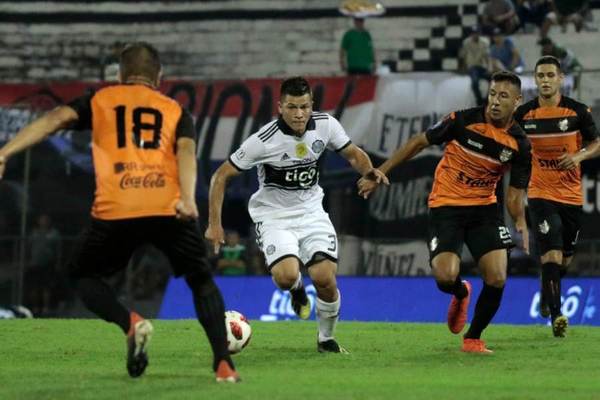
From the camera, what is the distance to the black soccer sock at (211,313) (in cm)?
967

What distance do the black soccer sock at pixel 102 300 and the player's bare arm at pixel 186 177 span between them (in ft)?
2.89

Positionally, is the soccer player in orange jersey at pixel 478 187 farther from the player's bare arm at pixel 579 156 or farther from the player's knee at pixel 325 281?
the player's bare arm at pixel 579 156

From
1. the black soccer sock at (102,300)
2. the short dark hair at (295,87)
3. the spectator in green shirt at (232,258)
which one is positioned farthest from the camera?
the spectator in green shirt at (232,258)

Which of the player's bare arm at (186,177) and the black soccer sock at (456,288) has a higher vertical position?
the player's bare arm at (186,177)

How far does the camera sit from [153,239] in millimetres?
9781

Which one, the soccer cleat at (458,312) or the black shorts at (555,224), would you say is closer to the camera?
the soccer cleat at (458,312)

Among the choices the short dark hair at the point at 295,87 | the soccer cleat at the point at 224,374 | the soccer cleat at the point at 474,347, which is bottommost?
the soccer cleat at the point at 474,347

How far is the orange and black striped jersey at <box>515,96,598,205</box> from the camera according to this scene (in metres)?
15.4

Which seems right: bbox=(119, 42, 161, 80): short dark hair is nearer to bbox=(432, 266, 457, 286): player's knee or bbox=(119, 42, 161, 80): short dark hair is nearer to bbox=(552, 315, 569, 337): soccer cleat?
bbox=(432, 266, 457, 286): player's knee

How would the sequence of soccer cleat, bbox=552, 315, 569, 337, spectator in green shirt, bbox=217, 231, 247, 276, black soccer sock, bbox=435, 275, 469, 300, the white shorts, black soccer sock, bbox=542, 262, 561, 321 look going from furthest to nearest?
spectator in green shirt, bbox=217, 231, 247, 276
black soccer sock, bbox=542, 262, 561, 321
soccer cleat, bbox=552, 315, 569, 337
black soccer sock, bbox=435, 275, 469, 300
the white shorts

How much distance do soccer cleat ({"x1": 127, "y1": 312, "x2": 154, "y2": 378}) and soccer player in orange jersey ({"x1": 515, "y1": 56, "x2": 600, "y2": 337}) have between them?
626 cm

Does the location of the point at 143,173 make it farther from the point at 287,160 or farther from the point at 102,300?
the point at 287,160

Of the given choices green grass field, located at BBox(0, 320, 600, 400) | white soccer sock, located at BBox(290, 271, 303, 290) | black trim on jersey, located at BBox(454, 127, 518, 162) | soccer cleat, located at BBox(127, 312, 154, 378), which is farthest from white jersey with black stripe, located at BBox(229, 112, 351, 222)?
soccer cleat, located at BBox(127, 312, 154, 378)

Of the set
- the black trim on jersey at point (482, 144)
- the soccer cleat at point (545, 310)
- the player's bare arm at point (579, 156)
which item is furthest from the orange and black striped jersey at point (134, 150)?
the soccer cleat at point (545, 310)
